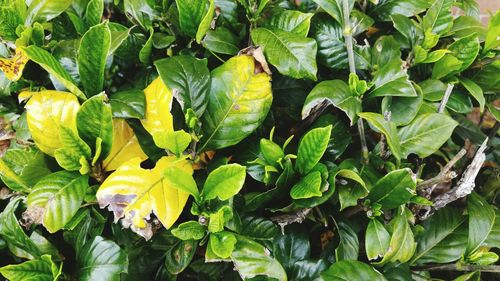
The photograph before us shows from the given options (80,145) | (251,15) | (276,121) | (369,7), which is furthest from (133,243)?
(369,7)

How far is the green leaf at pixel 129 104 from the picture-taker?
2.75ft

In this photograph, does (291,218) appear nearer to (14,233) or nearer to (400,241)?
(400,241)

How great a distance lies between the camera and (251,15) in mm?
957

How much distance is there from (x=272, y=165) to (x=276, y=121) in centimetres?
20

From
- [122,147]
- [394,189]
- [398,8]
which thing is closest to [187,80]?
[122,147]

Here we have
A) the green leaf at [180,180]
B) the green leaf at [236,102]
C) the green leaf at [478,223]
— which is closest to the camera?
the green leaf at [180,180]

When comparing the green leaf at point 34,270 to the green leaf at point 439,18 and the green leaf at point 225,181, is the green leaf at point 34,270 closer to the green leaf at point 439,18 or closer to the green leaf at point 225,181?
the green leaf at point 225,181

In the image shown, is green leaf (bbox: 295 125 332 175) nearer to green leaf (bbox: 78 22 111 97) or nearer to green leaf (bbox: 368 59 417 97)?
green leaf (bbox: 368 59 417 97)

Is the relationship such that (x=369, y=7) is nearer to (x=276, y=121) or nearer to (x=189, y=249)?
(x=276, y=121)

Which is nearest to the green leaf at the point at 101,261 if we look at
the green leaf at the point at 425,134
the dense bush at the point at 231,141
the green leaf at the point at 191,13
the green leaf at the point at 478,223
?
Result: the dense bush at the point at 231,141

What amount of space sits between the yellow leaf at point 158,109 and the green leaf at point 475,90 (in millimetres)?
608

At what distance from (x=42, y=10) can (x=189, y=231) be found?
0.52 metres

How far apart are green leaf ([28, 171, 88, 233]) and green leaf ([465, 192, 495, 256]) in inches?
29.5

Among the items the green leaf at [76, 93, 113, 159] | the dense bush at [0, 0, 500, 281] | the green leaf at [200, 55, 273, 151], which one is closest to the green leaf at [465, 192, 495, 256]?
the dense bush at [0, 0, 500, 281]
